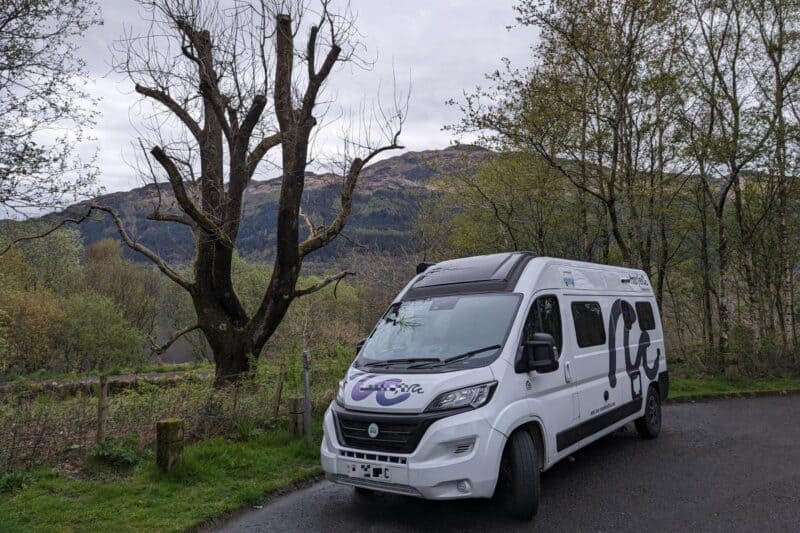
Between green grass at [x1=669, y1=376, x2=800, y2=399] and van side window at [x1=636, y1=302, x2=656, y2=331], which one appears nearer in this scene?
van side window at [x1=636, y1=302, x2=656, y2=331]

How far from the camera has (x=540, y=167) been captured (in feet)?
63.7

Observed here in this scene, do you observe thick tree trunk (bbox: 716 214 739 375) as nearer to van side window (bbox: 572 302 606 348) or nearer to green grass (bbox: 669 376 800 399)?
green grass (bbox: 669 376 800 399)

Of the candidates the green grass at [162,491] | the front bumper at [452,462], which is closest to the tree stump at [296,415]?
the green grass at [162,491]

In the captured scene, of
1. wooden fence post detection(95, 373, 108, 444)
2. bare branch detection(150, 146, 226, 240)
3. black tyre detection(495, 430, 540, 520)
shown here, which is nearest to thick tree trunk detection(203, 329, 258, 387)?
bare branch detection(150, 146, 226, 240)

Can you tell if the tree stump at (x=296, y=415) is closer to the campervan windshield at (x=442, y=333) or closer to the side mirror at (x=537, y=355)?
the campervan windshield at (x=442, y=333)

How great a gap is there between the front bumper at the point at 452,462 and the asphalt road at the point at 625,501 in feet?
1.87

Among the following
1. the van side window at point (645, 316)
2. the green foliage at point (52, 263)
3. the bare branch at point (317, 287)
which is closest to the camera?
the van side window at point (645, 316)

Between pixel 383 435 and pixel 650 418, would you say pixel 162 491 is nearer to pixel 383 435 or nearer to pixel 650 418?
pixel 383 435

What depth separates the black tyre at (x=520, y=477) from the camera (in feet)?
17.1

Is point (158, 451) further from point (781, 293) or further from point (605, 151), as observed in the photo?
point (781, 293)

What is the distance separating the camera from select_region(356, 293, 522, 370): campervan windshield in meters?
5.58

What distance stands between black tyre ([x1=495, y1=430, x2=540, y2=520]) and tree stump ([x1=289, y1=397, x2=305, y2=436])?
4156mm

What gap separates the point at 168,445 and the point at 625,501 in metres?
5.24

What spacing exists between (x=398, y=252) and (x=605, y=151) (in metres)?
12.9
